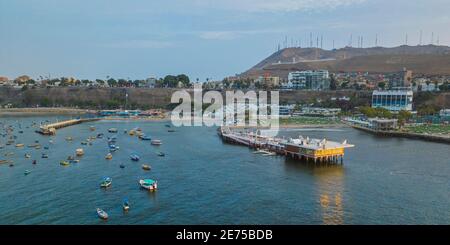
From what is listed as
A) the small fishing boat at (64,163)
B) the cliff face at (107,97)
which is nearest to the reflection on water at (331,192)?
the small fishing boat at (64,163)

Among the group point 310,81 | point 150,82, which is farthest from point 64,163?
point 150,82

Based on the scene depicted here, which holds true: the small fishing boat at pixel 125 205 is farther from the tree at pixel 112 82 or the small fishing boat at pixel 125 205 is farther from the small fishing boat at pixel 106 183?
the tree at pixel 112 82

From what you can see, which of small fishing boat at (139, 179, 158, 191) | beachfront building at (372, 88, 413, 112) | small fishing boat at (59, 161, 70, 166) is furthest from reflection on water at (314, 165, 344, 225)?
beachfront building at (372, 88, 413, 112)

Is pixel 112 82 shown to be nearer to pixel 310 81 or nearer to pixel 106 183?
pixel 310 81

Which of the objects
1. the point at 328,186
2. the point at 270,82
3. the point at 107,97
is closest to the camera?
the point at 328,186

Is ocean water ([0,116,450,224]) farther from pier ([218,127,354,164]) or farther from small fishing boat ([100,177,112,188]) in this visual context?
pier ([218,127,354,164])
